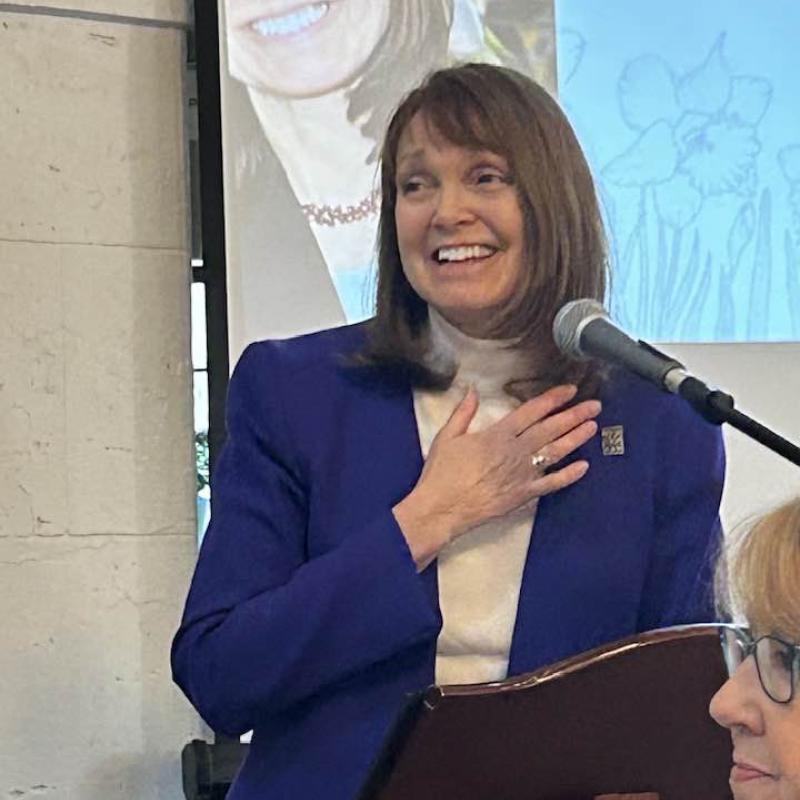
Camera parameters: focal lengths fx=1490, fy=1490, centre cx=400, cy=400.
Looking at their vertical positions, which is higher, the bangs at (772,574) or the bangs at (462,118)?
the bangs at (462,118)

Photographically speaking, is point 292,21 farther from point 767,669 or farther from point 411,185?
point 767,669

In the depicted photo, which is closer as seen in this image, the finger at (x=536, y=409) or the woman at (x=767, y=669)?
the woman at (x=767, y=669)

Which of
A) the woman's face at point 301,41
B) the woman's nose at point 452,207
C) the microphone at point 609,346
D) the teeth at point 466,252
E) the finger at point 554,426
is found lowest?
the finger at point 554,426

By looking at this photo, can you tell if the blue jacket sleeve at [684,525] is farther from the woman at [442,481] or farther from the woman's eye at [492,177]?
the woman's eye at [492,177]

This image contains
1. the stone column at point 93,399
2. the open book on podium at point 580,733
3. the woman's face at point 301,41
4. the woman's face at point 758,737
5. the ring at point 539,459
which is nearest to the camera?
the woman's face at point 758,737

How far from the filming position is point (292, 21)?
214 cm

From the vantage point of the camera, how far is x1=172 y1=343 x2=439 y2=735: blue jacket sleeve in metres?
1.20

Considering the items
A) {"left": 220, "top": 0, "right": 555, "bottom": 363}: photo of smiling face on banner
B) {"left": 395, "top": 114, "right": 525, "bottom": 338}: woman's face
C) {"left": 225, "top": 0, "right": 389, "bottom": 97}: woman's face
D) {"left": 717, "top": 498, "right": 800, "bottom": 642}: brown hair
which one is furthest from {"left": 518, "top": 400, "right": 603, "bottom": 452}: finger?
{"left": 225, "top": 0, "right": 389, "bottom": 97}: woman's face

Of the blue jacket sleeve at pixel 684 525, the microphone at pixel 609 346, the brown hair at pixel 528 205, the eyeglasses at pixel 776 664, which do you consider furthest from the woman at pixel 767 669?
the brown hair at pixel 528 205

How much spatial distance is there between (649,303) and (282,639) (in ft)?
4.09

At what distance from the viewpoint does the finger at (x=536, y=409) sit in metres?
1.31

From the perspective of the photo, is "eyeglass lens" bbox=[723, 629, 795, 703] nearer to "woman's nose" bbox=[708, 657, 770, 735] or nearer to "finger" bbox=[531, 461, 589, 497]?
"woman's nose" bbox=[708, 657, 770, 735]

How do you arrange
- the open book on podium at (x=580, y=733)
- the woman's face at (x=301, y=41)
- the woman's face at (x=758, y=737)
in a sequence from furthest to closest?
the woman's face at (x=301, y=41), the open book on podium at (x=580, y=733), the woman's face at (x=758, y=737)

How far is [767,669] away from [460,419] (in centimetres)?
46
